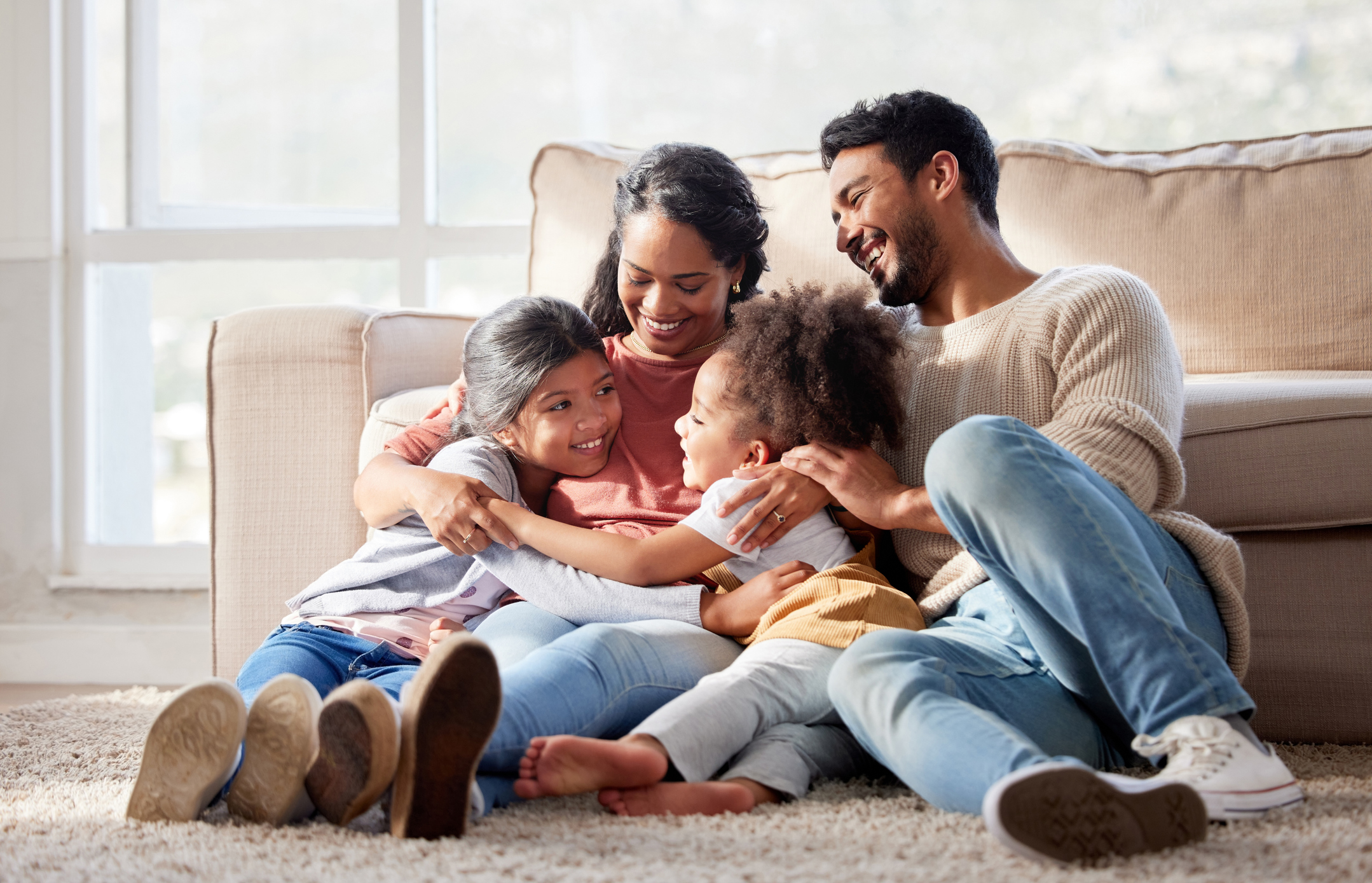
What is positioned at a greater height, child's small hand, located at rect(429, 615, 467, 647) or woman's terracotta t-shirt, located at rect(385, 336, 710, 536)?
Answer: woman's terracotta t-shirt, located at rect(385, 336, 710, 536)

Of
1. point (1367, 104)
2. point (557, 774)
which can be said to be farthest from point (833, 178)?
point (1367, 104)

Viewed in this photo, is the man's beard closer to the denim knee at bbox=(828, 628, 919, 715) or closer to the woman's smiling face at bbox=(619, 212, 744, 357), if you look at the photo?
the woman's smiling face at bbox=(619, 212, 744, 357)

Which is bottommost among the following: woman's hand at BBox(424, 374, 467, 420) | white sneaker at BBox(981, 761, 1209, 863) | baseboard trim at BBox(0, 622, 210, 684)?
baseboard trim at BBox(0, 622, 210, 684)

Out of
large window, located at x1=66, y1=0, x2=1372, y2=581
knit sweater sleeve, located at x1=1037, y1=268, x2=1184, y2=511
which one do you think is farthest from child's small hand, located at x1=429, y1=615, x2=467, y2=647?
large window, located at x1=66, y1=0, x2=1372, y2=581

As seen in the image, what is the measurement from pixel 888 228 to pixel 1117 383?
1.16 feet

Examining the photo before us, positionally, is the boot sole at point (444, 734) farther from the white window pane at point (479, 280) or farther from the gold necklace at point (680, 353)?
the white window pane at point (479, 280)

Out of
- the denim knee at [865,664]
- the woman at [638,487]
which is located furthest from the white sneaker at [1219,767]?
the woman at [638,487]

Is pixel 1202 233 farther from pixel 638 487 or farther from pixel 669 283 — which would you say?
pixel 638 487

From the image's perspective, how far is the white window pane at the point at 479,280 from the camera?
249 cm

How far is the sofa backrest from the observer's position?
1606 mm

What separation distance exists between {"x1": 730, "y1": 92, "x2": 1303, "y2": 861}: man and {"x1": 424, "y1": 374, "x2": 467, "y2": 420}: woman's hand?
1.62 ft

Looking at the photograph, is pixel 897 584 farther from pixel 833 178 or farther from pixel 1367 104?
pixel 1367 104

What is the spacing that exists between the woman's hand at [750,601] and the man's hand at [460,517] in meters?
0.25

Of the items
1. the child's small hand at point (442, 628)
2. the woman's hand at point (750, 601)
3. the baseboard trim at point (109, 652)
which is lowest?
the baseboard trim at point (109, 652)
